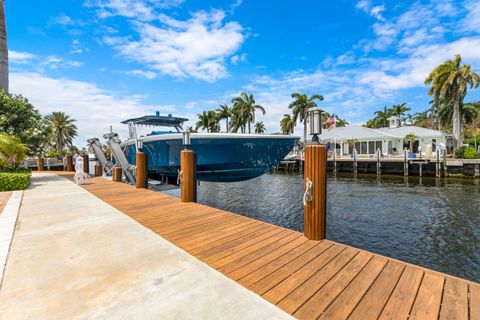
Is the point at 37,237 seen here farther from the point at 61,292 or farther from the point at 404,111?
the point at 404,111

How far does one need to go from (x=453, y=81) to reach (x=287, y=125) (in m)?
23.4

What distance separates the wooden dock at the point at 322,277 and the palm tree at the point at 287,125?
1500 inches

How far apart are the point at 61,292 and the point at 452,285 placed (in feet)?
11.7

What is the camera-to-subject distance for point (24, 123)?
1140cm

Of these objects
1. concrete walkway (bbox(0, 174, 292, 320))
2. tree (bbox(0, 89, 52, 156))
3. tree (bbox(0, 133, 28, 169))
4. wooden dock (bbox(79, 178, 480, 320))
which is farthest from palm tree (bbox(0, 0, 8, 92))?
wooden dock (bbox(79, 178, 480, 320))

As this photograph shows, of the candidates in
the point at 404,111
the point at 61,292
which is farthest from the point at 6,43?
the point at 404,111

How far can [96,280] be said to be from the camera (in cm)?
227

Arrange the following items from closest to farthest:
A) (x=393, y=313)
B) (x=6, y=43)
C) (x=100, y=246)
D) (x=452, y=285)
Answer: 1. (x=393, y=313)
2. (x=452, y=285)
3. (x=100, y=246)
4. (x=6, y=43)

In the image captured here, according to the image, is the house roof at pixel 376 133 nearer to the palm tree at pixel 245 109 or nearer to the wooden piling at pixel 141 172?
the palm tree at pixel 245 109

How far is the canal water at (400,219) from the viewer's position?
18.7ft

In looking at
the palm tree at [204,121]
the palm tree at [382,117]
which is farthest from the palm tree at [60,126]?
the palm tree at [382,117]

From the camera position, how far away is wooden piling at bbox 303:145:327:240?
10.9 ft

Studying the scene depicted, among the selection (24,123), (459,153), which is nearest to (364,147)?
(459,153)

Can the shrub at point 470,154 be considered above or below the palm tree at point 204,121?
below
